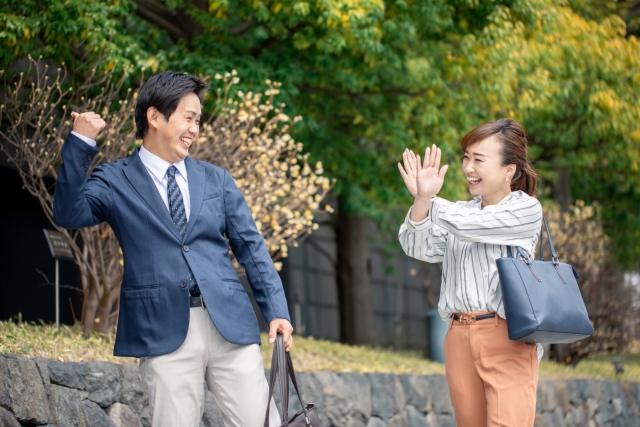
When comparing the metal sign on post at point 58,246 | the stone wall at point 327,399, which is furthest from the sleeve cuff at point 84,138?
the metal sign on post at point 58,246

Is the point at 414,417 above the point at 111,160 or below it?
below

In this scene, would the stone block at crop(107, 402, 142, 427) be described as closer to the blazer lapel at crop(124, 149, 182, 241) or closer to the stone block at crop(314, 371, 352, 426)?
the stone block at crop(314, 371, 352, 426)

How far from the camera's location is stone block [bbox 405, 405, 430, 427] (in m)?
8.41

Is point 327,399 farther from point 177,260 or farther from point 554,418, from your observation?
point 177,260

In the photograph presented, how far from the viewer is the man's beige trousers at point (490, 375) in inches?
149

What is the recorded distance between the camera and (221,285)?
136 inches

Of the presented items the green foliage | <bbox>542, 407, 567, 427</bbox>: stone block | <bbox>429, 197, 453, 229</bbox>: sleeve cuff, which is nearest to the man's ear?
<bbox>429, 197, 453, 229</bbox>: sleeve cuff

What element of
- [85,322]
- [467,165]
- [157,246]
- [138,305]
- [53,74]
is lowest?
[85,322]

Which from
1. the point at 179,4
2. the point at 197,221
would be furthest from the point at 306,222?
the point at 197,221

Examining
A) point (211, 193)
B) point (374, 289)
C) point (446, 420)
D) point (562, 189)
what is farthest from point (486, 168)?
point (374, 289)

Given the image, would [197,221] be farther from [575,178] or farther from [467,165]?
[575,178]

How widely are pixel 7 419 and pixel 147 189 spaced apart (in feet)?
5.68

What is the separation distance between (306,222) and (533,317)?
156 inches

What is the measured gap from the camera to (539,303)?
3729 millimetres
